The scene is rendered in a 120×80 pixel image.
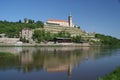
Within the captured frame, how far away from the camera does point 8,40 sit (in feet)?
413

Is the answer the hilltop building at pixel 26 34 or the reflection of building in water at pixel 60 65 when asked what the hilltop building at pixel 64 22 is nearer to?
the hilltop building at pixel 26 34

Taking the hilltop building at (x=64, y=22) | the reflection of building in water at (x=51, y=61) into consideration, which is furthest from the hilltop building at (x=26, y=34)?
the reflection of building in water at (x=51, y=61)

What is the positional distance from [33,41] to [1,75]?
103 m

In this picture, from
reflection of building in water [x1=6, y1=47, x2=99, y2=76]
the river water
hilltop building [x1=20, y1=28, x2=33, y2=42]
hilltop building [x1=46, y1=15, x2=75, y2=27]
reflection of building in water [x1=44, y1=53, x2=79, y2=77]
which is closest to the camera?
the river water

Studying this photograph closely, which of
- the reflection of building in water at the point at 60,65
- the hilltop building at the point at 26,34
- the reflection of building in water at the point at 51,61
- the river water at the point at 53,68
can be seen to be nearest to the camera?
the river water at the point at 53,68

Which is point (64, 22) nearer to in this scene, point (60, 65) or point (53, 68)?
point (60, 65)

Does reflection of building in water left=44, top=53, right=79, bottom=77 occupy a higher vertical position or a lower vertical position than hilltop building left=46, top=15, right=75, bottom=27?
lower

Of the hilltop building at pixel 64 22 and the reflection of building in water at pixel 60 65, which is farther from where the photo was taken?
the hilltop building at pixel 64 22

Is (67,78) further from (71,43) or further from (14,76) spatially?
(71,43)

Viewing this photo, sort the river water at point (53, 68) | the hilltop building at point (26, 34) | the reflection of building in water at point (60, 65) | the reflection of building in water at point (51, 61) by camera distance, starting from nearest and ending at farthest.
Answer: the river water at point (53, 68) → the reflection of building in water at point (60, 65) → the reflection of building in water at point (51, 61) → the hilltop building at point (26, 34)

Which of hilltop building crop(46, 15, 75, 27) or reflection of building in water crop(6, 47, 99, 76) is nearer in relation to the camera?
reflection of building in water crop(6, 47, 99, 76)

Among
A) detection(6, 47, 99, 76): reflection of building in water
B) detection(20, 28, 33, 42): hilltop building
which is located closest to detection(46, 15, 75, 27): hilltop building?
detection(20, 28, 33, 42): hilltop building

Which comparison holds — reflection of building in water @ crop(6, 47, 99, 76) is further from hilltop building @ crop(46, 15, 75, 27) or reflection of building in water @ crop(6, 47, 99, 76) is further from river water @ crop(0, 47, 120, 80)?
hilltop building @ crop(46, 15, 75, 27)

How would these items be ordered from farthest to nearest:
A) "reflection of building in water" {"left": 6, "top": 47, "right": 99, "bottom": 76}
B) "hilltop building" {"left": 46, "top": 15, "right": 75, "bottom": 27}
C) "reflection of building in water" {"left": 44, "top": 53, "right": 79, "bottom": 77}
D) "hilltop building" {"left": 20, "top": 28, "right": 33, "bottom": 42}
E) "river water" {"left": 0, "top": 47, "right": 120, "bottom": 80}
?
"hilltop building" {"left": 46, "top": 15, "right": 75, "bottom": 27} < "hilltop building" {"left": 20, "top": 28, "right": 33, "bottom": 42} < "reflection of building in water" {"left": 6, "top": 47, "right": 99, "bottom": 76} < "reflection of building in water" {"left": 44, "top": 53, "right": 79, "bottom": 77} < "river water" {"left": 0, "top": 47, "right": 120, "bottom": 80}
